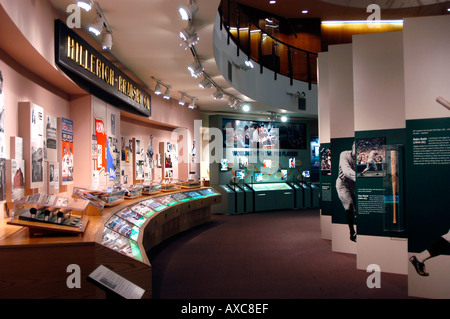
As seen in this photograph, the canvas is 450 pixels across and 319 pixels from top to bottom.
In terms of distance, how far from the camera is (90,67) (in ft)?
17.1

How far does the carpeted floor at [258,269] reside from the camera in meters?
4.36

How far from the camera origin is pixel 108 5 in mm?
4441

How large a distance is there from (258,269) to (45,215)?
3.36 metres

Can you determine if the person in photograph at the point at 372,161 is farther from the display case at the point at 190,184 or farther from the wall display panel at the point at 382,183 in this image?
the display case at the point at 190,184

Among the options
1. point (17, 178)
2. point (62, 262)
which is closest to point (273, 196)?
point (17, 178)

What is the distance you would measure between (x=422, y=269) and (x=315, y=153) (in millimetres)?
11914

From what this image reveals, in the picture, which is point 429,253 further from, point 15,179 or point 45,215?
point 15,179

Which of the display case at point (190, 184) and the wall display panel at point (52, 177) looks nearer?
the wall display panel at point (52, 177)

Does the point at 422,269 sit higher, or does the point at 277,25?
the point at 277,25

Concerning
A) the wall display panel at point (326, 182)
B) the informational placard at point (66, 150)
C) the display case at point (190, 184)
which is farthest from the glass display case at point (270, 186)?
the informational placard at point (66, 150)

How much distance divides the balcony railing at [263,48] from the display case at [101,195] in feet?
16.5

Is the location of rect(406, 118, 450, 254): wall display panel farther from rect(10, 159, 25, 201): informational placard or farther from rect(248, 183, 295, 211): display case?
rect(248, 183, 295, 211): display case
